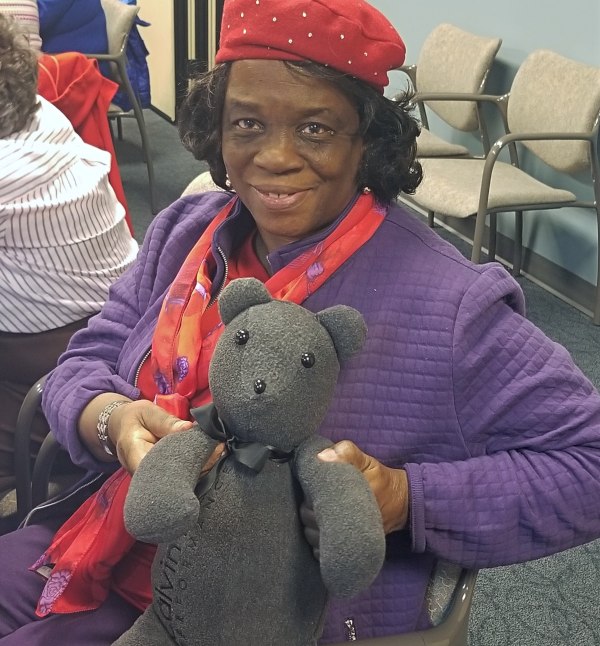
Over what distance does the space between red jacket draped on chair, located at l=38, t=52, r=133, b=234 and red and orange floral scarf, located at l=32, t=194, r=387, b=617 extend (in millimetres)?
1056

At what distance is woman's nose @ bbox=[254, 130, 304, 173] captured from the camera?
3.08 feet

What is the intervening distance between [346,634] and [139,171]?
158 inches

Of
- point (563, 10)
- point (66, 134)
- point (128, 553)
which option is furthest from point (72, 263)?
point (563, 10)

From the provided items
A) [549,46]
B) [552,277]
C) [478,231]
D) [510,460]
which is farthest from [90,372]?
[549,46]

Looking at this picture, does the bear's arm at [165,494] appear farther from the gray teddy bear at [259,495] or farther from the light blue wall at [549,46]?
the light blue wall at [549,46]

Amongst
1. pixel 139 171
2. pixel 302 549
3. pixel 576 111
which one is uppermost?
pixel 302 549

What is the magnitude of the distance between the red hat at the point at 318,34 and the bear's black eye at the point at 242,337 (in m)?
0.37

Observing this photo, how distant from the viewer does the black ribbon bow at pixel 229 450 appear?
2.34ft

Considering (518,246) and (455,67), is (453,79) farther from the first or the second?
(518,246)

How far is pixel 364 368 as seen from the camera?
0.92 m

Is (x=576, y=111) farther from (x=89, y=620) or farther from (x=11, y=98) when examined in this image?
(x=89, y=620)

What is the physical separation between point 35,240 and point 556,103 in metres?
2.17

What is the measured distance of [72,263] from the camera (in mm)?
1565

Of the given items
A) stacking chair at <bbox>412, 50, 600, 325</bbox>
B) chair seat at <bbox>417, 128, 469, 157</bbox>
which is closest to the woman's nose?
stacking chair at <bbox>412, 50, 600, 325</bbox>
